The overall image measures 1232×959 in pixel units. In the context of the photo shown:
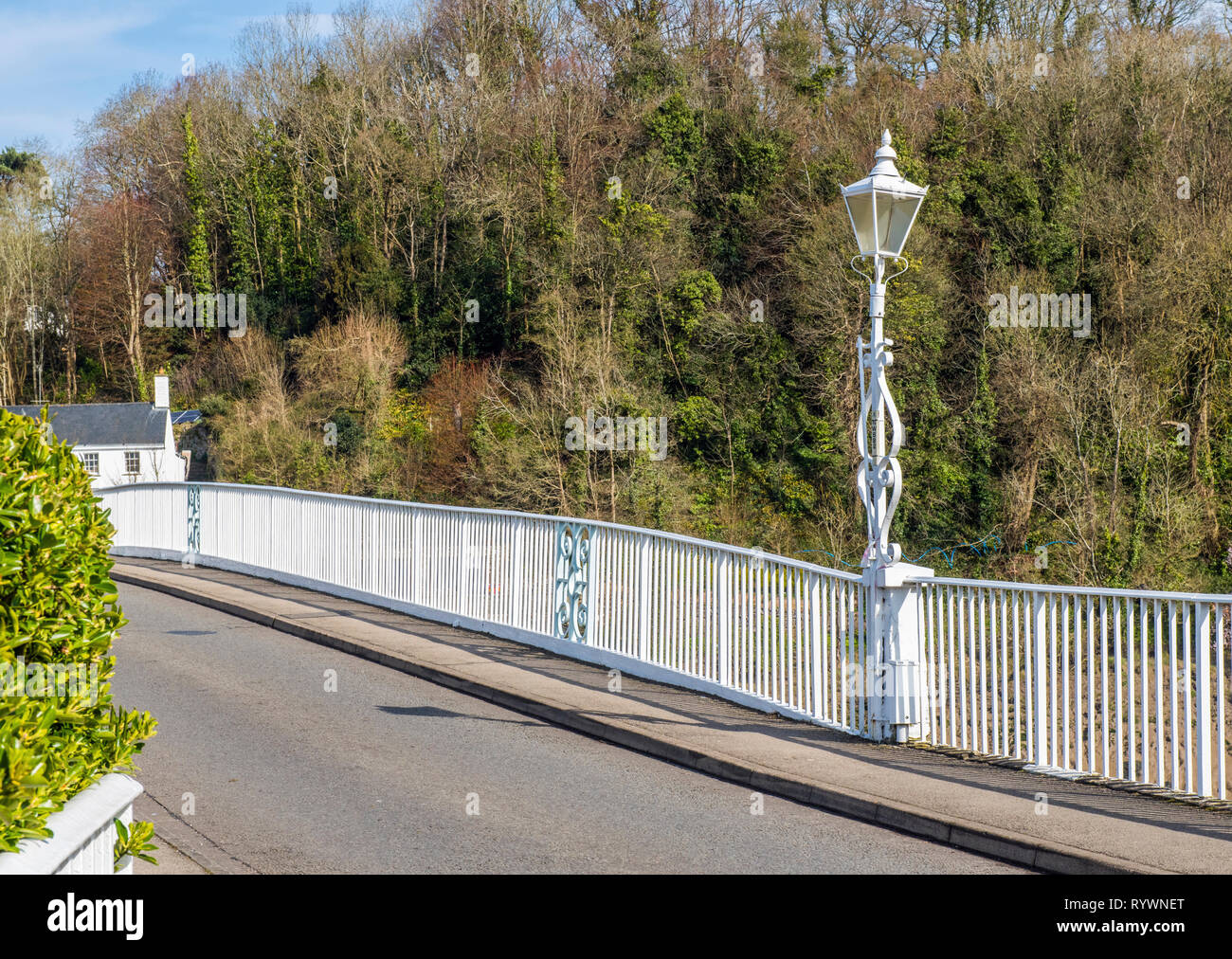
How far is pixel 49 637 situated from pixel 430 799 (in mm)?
3908

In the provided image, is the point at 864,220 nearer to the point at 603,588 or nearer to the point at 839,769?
the point at 839,769

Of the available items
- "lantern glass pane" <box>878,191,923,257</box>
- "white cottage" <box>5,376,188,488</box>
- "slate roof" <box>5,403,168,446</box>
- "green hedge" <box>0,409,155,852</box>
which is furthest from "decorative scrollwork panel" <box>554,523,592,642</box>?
"slate roof" <box>5,403,168,446</box>

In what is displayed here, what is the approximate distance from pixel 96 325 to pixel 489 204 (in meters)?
26.2

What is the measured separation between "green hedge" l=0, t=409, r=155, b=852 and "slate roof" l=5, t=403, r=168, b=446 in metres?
53.3

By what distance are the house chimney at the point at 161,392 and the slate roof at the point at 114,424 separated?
1.06 feet

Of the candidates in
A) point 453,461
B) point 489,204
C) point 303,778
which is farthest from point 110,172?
point 303,778

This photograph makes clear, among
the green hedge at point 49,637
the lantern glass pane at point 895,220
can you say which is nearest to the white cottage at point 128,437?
the lantern glass pane at point 895,220

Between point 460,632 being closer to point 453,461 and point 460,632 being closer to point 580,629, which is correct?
point 580,629

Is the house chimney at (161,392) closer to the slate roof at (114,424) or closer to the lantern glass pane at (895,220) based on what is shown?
the slate roof at (114,424)

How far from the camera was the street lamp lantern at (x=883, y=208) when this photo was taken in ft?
32.2

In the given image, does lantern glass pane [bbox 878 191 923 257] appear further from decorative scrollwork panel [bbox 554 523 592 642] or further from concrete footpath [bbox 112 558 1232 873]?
decorative scrollwork panel [bbox 554 523 592 642]

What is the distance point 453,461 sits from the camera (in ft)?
136

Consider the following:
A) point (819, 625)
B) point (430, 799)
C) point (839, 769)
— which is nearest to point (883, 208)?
point (819, 625)

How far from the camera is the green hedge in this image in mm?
3594
